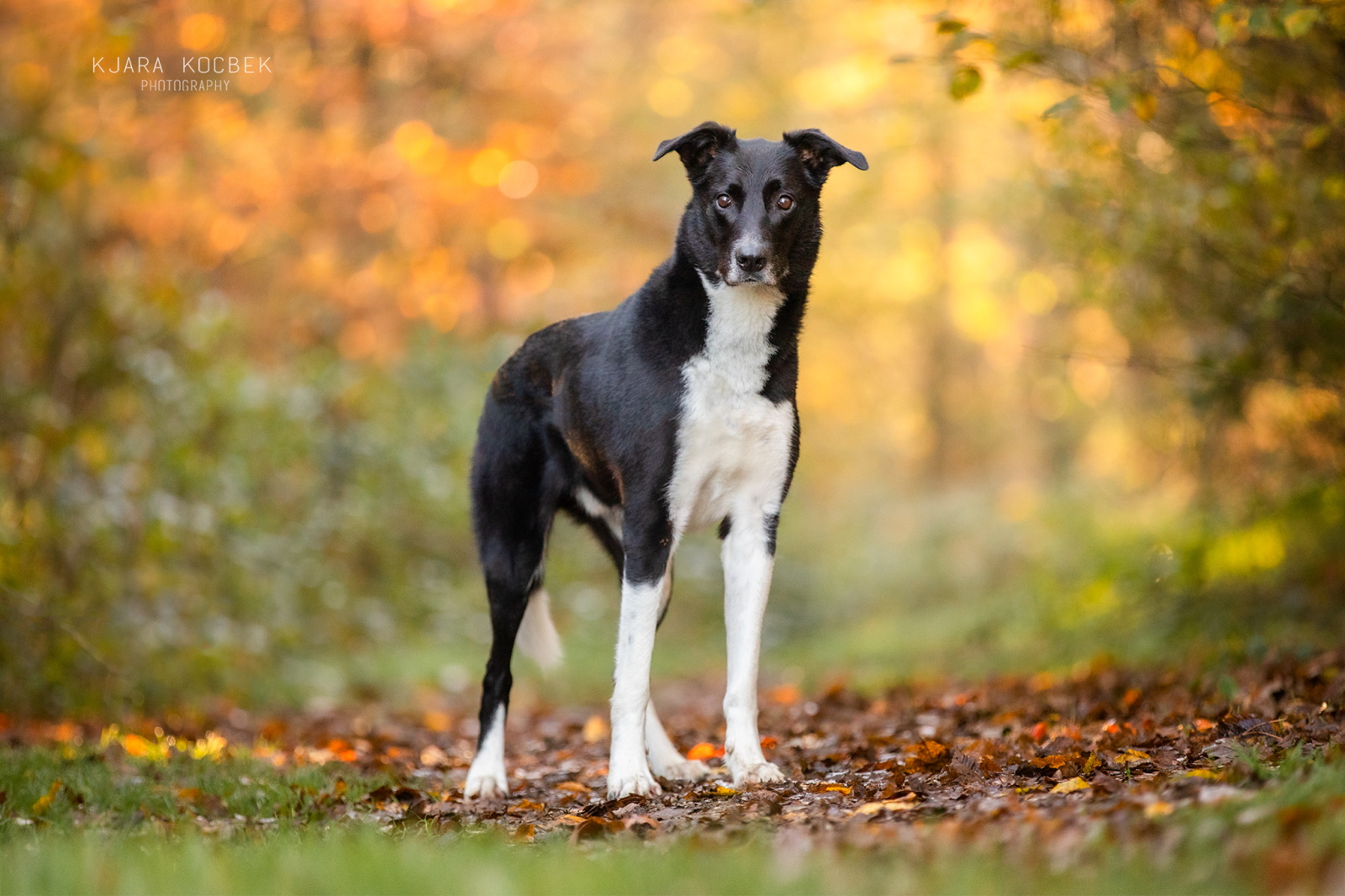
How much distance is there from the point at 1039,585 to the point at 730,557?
729 centimetres

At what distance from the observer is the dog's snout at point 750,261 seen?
407cm

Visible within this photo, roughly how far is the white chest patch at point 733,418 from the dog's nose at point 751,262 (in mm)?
149

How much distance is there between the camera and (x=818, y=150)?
4.43 metres

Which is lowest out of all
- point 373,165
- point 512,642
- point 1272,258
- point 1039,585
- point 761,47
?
point 1039,585

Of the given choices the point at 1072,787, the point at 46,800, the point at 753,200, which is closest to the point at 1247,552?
the point at 1072,787

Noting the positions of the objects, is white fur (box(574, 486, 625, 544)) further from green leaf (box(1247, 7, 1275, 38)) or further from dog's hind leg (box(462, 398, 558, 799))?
green leaf (box(1247, 7, 1275, 38))

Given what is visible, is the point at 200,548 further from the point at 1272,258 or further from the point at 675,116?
the point at 675,116

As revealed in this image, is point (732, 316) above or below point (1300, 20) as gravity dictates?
below

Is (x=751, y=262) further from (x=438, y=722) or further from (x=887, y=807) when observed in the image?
(x=438, y=722)

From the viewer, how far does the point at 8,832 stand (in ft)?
12.4

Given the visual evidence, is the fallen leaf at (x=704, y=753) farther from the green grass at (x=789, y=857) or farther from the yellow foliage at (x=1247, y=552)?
the yellow foliage at (x=1247, y=552)

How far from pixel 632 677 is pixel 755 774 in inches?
21.2

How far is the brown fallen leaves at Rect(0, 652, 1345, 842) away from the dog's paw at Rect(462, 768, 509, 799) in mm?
70

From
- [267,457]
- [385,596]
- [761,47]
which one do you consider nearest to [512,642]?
[267,457]
